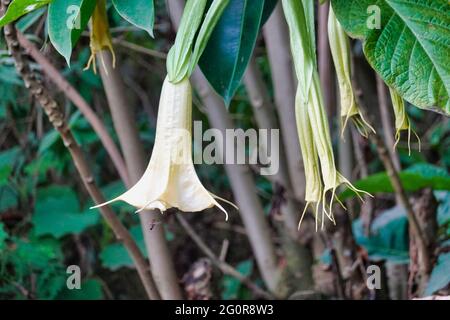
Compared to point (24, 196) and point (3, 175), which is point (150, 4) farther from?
point (24, 196)

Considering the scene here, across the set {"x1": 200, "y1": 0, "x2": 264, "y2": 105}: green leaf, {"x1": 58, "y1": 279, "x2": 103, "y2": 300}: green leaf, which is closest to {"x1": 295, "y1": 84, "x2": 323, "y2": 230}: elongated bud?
{"x1": 200, "y1": 0, "x2": 264, "y2": 105}: green leaf

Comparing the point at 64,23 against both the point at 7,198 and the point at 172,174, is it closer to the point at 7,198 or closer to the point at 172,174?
the point at 172,174

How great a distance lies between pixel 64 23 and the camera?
486 mm

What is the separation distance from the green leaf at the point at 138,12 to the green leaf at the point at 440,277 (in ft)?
1.52

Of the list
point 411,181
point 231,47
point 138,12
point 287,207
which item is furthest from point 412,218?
point 138,12

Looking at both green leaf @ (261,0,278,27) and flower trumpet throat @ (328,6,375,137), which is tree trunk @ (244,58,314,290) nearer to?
green leaf @ (261,0,278,27)

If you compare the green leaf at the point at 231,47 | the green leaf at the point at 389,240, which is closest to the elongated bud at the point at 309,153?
the green leaf at the point at 231,47

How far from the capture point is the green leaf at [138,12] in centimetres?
48

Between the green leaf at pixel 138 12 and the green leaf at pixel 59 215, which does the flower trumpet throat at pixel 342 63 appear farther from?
the green leaf at pixel 59 215

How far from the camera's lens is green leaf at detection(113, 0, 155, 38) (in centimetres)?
48

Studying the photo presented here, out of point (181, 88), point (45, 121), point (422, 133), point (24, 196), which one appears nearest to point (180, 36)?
point (181, 88)

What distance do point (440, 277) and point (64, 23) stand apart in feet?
1.72

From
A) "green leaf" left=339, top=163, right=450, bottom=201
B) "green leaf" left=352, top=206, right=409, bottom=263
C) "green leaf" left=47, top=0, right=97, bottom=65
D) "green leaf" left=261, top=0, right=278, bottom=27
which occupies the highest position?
"green leaf" left=261, top=0, right=278, bottom=27

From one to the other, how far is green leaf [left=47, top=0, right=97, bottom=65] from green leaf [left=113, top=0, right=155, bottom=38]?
0.11 feet
